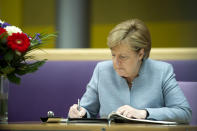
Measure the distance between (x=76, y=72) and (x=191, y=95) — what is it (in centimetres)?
85

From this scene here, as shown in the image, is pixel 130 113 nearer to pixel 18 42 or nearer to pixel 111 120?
pixel 111 120

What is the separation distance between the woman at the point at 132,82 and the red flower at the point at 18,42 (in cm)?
42

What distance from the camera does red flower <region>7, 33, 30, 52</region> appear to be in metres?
1.94

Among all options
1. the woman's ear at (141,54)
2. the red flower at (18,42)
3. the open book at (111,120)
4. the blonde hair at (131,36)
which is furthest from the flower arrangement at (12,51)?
the woman's ear at (141,54)

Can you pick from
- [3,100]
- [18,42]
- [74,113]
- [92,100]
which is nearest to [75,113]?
[74,113]

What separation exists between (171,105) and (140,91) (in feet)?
0.62

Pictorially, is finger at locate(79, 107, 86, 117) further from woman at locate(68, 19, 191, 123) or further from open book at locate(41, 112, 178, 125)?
open book at locate(41, 112, 178, 125)

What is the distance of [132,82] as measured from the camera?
232 centimetres

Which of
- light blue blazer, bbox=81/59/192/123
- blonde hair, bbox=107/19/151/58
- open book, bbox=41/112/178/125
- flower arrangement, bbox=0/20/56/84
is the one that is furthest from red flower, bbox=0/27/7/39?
light blue blazer, bbox=81/59/192/123

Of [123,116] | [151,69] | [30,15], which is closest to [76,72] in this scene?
[151,69]

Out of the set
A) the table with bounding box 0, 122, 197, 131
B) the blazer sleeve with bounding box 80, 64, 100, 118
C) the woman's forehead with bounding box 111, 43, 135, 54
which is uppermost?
the woman's forehead with bounding box 111, 43, 135, 54

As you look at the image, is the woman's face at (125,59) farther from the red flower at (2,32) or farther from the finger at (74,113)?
the red flower at (2,32)

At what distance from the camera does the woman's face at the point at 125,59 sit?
87.9 inches

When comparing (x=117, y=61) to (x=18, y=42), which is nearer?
(x=18, y=42)
